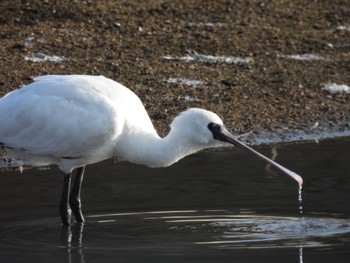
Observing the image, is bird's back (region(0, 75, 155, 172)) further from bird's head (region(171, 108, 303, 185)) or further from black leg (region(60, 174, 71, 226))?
bird's head (region(171, 108, 303, 185))

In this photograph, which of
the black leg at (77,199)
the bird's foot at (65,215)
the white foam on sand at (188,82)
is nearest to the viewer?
the bird's foot at (65,215)

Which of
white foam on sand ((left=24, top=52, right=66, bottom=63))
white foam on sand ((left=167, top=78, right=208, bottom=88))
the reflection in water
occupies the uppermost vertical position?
white foam on sand ((left=24, top=52, right=66, bottom=63))

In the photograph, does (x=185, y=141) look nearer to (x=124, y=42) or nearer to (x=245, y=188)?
(x=245, y=188)

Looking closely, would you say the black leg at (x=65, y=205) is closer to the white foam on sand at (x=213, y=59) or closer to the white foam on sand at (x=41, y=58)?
the white foam on sand at (x=41, y=58)

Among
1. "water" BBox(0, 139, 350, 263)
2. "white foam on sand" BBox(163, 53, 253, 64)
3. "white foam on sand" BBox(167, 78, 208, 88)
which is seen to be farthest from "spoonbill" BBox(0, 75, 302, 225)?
"white foam on sand" BBox(163, 53, 253, 64)

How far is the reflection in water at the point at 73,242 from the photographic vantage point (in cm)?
871

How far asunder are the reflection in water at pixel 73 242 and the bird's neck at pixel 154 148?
2.32 ft

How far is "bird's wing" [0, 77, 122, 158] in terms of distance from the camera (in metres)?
9.57

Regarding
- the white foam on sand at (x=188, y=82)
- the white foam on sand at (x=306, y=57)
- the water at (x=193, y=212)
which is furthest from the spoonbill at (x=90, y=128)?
the white foam on sand at (x=306, y=57)

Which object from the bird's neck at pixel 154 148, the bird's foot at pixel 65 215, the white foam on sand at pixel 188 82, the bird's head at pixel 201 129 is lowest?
the bird's foot at pixel 65 215

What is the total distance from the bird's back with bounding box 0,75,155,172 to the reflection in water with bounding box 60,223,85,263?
0.56 m

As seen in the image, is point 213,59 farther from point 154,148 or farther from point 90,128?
point 90,128

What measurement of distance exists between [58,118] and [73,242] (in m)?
1.07

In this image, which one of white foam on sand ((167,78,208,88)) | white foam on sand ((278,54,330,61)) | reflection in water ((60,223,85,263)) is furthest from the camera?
white foam on sand ((278,54,330,61))
